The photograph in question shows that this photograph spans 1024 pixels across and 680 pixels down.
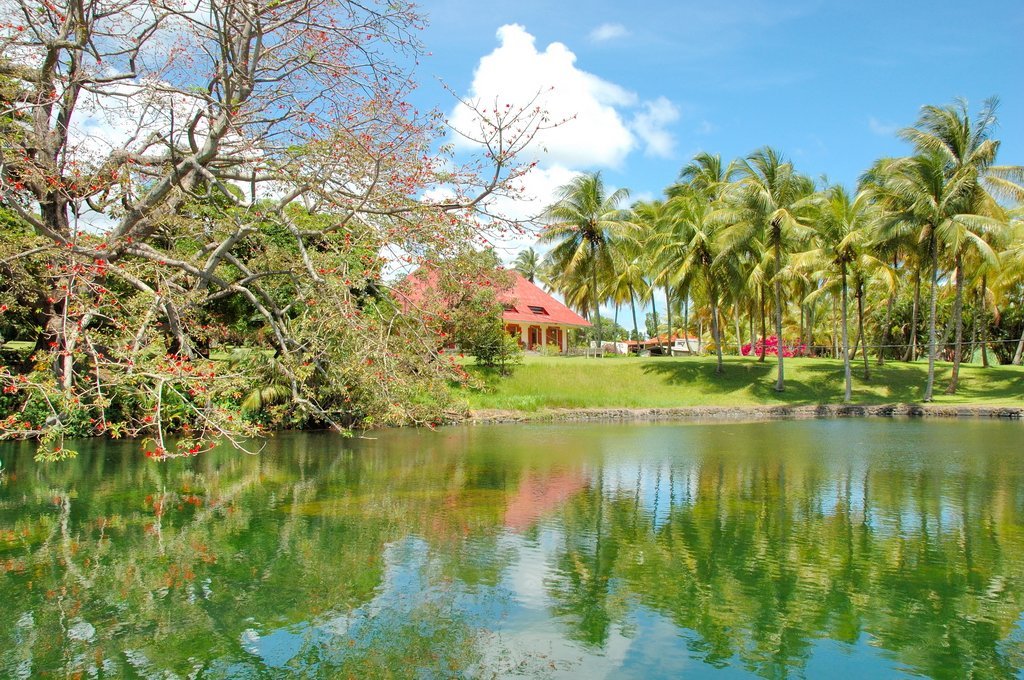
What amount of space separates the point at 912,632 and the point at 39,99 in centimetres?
1056

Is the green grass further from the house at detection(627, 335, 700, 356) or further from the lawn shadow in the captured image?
the house at detection(627, 335, 700, 356)

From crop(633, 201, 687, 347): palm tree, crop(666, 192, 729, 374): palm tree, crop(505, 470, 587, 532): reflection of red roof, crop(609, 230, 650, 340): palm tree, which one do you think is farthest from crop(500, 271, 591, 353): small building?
crop(505, 470, 587, 532): reflection of red roof

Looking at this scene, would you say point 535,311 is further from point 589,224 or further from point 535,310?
point 589,224

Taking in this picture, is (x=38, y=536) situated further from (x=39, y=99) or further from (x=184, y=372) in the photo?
(x=39, y=99)

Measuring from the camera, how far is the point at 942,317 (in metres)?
42.4

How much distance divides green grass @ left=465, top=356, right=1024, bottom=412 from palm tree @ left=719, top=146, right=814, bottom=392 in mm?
1656

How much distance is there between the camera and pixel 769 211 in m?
29.1

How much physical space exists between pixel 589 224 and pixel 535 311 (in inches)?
329

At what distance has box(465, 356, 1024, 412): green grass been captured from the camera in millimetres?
26625

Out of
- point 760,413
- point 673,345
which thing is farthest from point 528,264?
point 760,413


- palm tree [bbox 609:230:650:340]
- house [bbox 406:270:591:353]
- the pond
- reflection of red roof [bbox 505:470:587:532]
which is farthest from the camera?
house [bbox 406:270:591:353]

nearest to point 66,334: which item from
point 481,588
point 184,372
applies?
point 184,372

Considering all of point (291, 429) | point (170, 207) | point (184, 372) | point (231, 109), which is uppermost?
point (231, 109)

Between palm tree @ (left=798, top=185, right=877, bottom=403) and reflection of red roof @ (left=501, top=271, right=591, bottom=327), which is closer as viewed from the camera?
palm tree @ (left=798, top=185, right=877, bottom=403)
